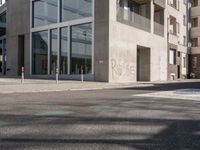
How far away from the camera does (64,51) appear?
32281 millimetres

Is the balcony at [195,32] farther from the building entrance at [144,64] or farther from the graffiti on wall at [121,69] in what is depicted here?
the graffiti on wall at [121,69]

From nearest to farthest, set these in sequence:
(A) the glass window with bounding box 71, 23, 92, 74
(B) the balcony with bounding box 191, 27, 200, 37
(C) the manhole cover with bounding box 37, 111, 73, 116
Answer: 1. (C) the manhole cover with bounding box 37, 111, 73, 116
2. (A) the glass window with bounding box 71, 23, 92, 74
3. (B) the balcony with bounding box 191, 27, 200, 37

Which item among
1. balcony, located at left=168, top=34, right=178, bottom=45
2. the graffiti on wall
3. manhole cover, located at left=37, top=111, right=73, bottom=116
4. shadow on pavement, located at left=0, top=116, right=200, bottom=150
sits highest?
balcony, located at left=168, top=34, right=178, bottom=45

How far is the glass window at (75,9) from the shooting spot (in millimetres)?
30475

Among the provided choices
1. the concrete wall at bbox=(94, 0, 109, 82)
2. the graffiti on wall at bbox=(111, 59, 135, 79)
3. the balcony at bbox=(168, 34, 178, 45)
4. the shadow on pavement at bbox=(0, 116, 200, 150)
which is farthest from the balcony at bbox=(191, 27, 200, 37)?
the shadow on pavement at bbox=(0, 116, 200, 150)

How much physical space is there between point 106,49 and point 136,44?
20.6 ft

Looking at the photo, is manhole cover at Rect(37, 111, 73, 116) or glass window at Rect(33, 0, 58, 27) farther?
glass window at Rect(33, 0, 58, 27)

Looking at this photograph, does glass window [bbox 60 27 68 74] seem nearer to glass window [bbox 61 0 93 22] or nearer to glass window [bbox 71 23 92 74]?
glass window [bbox 71 23 92 74]

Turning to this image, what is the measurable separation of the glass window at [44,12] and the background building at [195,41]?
96.5 feet

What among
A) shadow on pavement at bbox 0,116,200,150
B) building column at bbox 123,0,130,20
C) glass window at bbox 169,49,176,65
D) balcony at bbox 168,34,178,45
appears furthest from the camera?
glass window at bbox 169,49,176,65

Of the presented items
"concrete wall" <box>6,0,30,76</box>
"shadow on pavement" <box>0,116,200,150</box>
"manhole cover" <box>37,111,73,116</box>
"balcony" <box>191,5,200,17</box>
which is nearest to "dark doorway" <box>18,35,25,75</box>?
"concrete wall" <box>6,0,30,76</box>

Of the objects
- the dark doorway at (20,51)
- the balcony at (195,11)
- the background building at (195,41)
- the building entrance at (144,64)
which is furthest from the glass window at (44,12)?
the balcony at (195,11)

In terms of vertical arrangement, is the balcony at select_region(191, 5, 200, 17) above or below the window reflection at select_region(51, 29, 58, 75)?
above

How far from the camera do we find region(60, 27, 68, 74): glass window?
3206 centimetres
